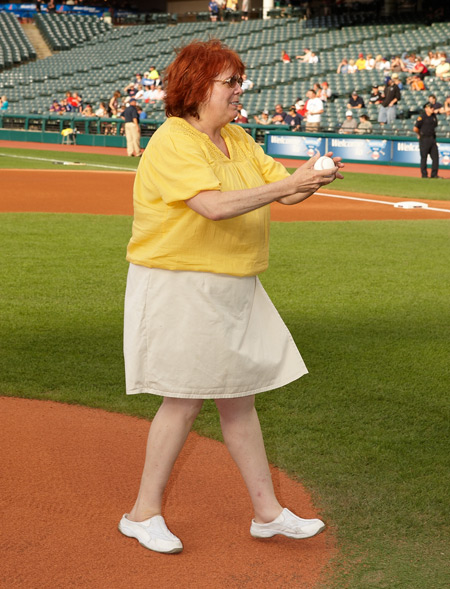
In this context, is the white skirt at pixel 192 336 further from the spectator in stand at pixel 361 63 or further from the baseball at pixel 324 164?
the spectator in stand at pixel 361 63

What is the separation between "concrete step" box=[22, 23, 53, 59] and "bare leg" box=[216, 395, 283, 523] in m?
53.9

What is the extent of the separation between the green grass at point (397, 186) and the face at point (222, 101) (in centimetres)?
1523

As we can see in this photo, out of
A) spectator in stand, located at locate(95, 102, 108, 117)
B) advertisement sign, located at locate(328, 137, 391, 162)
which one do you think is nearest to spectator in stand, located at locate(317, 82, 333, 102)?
advertisement sign, located at locate(328, 137, 391, 162)

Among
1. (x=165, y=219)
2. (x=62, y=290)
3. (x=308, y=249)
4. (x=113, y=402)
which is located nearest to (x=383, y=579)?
(x=165, y=219)

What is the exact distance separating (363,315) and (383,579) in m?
4.49

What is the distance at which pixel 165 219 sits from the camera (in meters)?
3.09

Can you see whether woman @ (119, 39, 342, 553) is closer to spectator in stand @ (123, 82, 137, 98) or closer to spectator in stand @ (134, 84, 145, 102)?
spectator in stand @ (134, 84, 145, 102)

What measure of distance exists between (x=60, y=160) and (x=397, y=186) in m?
11.6

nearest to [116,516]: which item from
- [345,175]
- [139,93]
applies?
[345,175]

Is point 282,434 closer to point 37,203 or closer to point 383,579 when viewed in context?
point 383,579

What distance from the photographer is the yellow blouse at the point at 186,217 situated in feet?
9.83

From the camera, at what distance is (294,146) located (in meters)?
29.1

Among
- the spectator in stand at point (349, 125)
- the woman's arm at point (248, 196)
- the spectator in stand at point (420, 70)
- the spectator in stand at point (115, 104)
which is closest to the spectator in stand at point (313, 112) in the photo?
the spectator in stand at point (349, 125)

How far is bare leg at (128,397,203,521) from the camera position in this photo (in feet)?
10.6
